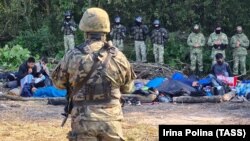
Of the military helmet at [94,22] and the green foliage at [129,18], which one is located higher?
the military helmet at [94,22]

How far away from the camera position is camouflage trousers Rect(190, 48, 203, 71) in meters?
19.1

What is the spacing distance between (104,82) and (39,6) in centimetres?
1964

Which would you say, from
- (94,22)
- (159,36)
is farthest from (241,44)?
(94,22)

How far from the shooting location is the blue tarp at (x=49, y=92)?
42.7 ft

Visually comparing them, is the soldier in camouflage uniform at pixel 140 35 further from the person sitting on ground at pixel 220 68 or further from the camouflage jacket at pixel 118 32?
the person sitting on ground at pixel 220 68

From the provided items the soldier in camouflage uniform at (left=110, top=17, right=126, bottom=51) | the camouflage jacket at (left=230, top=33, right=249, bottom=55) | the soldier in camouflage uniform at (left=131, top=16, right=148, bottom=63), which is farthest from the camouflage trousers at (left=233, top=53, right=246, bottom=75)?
the soldier in camouflage uniform at (left=110, top=17, right=126, bottom=51)

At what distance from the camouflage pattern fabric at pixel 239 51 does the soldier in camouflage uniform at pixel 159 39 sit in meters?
2.18

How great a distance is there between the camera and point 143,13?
73.6ft

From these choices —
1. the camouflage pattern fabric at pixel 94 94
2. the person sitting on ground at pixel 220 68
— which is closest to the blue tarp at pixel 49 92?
the person sitting on ground at pixel 220 68

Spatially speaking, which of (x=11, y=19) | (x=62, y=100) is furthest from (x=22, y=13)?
(x=62, y=100)

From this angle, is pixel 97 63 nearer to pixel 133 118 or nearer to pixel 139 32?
pixel 133 118

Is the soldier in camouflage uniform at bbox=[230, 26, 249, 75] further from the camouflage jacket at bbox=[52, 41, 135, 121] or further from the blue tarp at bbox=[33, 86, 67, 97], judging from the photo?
the camouflage jacket at bbox=[52, 41, 135, 121]

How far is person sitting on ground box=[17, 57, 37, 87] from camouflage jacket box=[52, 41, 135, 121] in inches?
325

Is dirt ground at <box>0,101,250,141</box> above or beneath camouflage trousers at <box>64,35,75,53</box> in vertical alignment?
beneath
